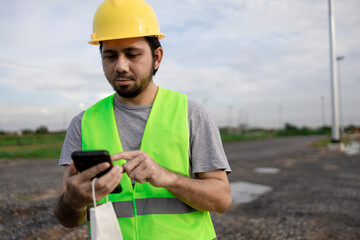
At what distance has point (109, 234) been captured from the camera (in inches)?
52.7

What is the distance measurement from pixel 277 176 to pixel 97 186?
358 inches

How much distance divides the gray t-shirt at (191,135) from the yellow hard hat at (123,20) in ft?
1.36

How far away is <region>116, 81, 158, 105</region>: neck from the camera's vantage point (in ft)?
6.07

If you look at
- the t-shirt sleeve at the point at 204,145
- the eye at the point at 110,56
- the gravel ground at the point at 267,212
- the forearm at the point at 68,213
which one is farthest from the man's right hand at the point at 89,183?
the gravel ground at the point at 267,212

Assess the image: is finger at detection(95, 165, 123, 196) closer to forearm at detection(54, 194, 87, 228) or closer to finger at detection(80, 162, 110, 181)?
finger at detection(80, 162, 110, 181)

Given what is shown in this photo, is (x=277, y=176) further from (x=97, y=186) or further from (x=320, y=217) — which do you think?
(x=97, y=186)

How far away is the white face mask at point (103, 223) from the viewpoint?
131cm

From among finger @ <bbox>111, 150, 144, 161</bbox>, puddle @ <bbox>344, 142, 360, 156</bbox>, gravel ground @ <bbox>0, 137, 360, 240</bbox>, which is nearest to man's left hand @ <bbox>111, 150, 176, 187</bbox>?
finger @ <bbox>111, 150, 144, 161</bbox>

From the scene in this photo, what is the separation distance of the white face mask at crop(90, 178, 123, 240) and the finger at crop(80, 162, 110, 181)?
0.03 meters

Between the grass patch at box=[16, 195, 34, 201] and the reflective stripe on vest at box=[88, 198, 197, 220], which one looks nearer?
the reflective stripe on vest at box=[88, 198, 197, 220]

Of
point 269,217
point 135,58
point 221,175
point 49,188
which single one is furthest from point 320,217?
point 49,188

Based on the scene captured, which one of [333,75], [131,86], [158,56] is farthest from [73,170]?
[333,75]

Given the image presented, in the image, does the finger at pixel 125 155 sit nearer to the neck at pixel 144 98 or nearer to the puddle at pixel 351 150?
the neck at pixel 144 98

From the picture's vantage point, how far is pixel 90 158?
1294 millimetres
